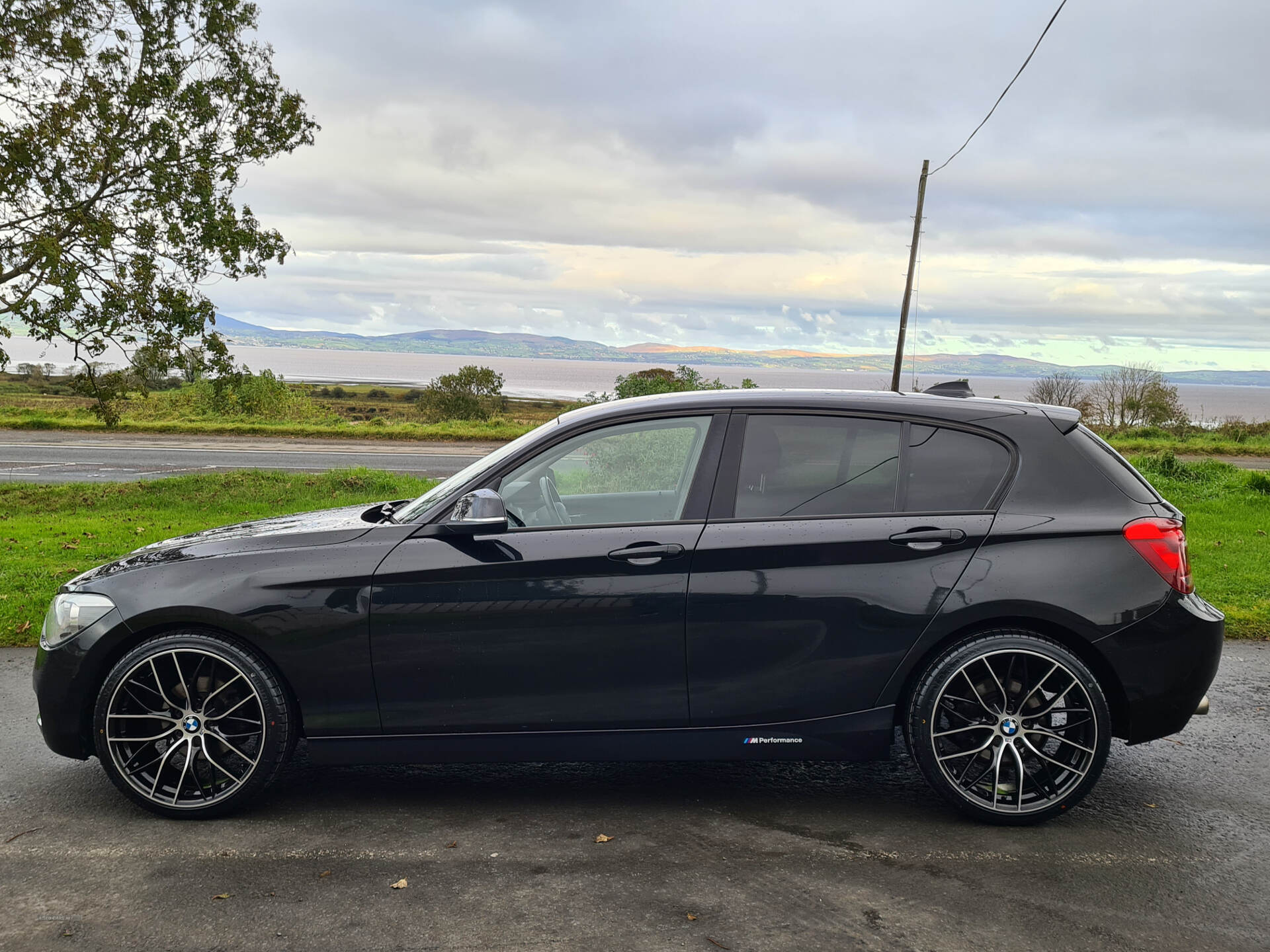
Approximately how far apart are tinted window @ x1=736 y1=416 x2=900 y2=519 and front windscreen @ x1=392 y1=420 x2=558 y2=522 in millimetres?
899

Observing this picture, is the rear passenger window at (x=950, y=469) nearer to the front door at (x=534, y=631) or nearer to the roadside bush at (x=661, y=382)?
the front door at (x=534, y=631)

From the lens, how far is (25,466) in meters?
18.5

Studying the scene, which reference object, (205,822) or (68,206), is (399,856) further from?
(68,206)

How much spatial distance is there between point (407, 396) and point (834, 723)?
333 ft

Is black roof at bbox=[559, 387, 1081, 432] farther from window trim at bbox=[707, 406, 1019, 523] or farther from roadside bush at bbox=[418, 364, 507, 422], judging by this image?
roadside bush at bbox=[418, 364, 507, 422]

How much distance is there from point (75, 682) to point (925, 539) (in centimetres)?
344

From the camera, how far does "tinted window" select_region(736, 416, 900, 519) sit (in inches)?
162

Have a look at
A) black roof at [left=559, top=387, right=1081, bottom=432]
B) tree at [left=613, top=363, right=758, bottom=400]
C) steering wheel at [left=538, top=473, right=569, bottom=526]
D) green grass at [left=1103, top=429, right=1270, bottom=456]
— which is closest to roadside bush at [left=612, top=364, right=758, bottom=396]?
tree at [left=613, top=363, right=758, bottom=400]

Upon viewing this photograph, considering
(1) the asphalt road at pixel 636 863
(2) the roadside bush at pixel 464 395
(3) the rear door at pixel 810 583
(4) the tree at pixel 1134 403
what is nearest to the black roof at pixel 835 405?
(3) the rear door at pixel 810 583

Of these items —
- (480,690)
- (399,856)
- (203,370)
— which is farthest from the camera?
(203,370)

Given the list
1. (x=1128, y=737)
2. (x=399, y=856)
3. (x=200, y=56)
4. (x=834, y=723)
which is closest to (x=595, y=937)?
(x=399, y=856)

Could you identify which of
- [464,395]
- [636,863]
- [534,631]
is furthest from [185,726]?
[464,395]

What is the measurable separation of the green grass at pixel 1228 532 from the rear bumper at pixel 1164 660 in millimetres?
2680

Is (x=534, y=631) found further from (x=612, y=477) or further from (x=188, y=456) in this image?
(x=188, y=456)
